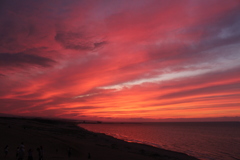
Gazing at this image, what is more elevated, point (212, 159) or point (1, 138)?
point (1, 138)

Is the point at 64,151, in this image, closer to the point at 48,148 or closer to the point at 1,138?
the point at 48,148

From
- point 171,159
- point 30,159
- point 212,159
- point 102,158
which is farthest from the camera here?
point 212,159

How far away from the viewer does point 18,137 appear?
117 feet

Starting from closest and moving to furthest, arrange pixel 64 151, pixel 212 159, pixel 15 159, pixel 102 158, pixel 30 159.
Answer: pixel 30 159
pixel 15 159
pixel 102 158
pixel 64 151
pixel 212 159

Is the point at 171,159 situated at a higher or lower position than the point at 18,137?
lower

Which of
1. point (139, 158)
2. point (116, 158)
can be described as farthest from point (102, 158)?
point (139, 158)

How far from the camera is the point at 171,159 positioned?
111 feet

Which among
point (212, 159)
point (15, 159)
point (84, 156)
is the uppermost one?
point (15, 159)

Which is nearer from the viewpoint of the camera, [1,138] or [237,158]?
[1,138]

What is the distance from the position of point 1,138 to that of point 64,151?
12.4m

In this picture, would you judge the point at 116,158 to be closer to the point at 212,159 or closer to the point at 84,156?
Answer: the point at 84,156

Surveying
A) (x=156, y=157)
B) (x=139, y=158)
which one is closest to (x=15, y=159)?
(x=139, y=158)

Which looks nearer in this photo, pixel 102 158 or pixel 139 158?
pixel 102 158

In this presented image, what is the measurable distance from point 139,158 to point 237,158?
22924 mm
